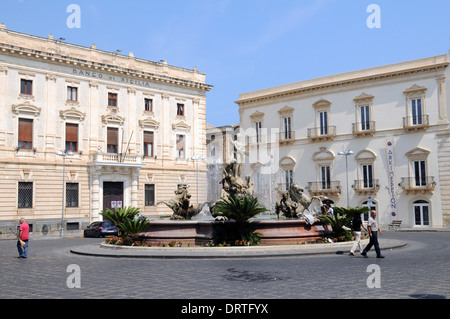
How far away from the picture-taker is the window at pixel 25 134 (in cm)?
3284

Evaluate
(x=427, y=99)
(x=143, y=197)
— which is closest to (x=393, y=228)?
(x=427, y=99)

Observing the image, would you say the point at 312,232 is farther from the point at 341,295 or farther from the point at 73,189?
the point at 73,189

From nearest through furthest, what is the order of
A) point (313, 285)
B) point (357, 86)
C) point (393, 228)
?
point (313, 285) < point (393, 228) < point (357, 86)

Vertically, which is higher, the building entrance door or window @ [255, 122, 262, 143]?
window @ [255, 122, 262, 143]

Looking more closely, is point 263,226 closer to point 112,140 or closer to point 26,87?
point 112,140

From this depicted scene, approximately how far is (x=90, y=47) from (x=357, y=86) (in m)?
22.5

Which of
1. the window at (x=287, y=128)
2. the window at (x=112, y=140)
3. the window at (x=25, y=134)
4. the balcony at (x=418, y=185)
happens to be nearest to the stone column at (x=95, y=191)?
the window at (x=112, y=140)

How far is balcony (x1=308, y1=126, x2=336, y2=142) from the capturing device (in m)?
41.9

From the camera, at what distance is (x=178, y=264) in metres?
13.4

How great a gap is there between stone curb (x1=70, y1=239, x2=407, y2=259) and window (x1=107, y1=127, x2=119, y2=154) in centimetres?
2052

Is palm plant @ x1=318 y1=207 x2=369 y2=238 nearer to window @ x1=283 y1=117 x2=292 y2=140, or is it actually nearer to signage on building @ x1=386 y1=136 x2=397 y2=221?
signage on building @ x1=386 y1=136 x2=397 y2=221

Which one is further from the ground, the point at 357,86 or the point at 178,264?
the point at 357,86

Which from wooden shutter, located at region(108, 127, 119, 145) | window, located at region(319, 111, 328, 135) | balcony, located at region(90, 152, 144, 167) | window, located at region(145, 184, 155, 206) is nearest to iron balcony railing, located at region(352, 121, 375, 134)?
window, located at region(319, 111, 328, 135)

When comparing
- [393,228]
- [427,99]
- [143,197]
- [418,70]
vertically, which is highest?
[418,70]
